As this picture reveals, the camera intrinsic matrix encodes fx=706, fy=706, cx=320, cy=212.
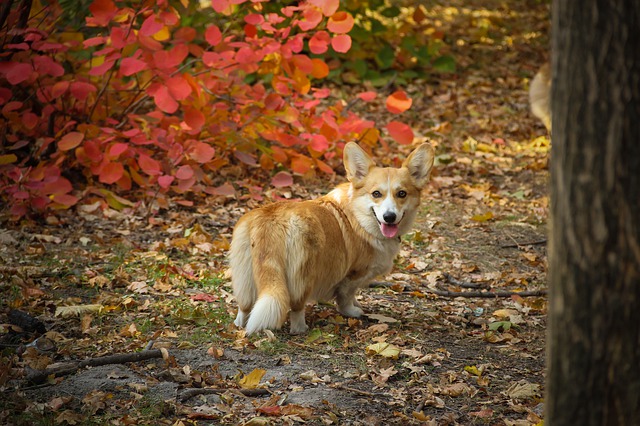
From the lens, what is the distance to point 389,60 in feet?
31.8

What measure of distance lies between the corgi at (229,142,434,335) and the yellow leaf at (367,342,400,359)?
515 millimetres

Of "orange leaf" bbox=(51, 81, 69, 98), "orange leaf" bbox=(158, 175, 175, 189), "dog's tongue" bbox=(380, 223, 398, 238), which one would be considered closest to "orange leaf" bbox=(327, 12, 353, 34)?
"orange leaf" bbox=(158, 175, 175, 189)

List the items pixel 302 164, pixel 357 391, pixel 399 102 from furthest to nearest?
pixel 302 164 → pixel 399 102 → pixel 357 391

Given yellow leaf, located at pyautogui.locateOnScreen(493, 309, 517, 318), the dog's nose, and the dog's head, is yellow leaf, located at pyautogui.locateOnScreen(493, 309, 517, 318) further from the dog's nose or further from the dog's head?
the dog's nose

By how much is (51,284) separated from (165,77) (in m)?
1.96

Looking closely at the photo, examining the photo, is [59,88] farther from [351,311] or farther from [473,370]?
[473,370]

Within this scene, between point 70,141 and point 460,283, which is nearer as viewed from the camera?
point 460,283

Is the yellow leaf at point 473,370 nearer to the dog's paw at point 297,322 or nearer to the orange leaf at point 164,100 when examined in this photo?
the dog's paw at point 297,322

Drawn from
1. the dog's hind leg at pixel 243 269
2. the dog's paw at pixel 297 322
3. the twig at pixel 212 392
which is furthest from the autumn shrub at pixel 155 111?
the twig at pixel 212 392

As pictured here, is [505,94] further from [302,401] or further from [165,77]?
[302,401]

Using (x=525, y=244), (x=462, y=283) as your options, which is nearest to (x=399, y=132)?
(x=525, y=244)

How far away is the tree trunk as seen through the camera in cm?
211

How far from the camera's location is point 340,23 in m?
5.99

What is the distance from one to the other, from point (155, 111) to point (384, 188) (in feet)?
9.96
